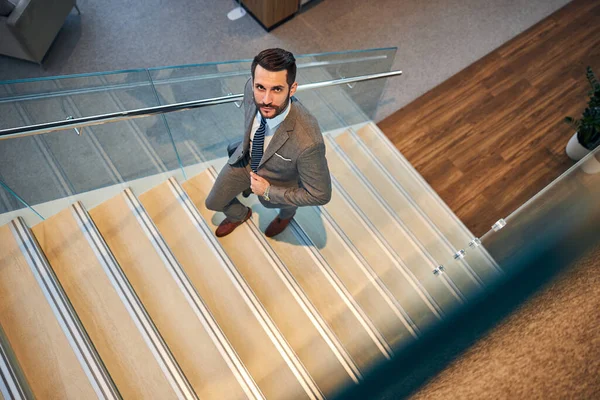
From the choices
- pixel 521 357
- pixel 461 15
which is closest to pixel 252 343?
pixel 521 357

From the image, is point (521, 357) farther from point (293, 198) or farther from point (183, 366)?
point (183, 366)

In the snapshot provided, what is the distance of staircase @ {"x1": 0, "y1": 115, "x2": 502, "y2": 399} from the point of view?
230 cm

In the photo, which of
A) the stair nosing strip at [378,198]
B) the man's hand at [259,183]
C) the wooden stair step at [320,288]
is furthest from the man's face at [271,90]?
the stair nosing strip at [378,198]

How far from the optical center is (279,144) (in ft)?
6.31

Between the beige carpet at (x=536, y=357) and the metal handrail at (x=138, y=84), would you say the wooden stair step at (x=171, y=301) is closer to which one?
the metal handrail at (x=138, y=84)

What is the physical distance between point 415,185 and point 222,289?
220 centimetres

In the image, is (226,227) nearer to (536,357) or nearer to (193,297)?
(193,297)

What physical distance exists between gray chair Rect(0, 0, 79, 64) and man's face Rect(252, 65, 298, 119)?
3475 millimetres

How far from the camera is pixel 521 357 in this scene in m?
0.80

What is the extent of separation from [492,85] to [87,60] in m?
4.43

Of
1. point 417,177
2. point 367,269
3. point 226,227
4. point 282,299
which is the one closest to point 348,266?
point 367,269

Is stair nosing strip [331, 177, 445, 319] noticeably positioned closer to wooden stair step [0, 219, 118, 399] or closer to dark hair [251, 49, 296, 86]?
dark hair [251, 49, 296, 86]

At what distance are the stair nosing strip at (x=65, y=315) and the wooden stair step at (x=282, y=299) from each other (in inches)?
38.7

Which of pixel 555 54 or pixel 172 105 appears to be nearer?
pixel 172 105
